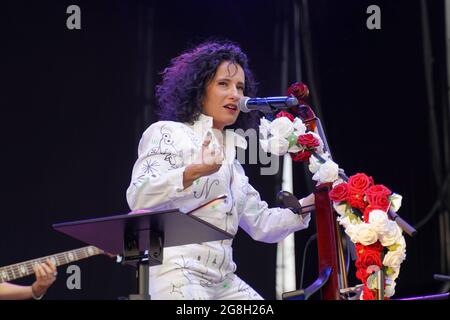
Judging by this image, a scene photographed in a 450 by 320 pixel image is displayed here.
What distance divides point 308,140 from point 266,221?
59cm

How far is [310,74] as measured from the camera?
4652 millimetres

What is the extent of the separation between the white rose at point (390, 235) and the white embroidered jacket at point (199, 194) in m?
0.60

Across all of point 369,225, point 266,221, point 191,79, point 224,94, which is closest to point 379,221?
point 369,225

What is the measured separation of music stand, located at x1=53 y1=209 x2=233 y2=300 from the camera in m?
2.26

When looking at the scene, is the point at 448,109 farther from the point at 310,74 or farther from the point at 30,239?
the point at 30,239

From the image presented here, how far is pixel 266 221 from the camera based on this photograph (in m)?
3.31

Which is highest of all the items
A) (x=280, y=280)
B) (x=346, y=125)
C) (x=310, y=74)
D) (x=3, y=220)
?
(x=310, y=74)

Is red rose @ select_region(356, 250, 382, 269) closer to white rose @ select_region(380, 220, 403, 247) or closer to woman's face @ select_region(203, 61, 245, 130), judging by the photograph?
white rose @ select_region(380, 220, 403, 247)

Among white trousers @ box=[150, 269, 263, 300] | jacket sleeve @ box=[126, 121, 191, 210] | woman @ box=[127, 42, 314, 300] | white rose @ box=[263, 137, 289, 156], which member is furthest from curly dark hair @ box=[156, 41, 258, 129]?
white trousers @ box=[150, 269, 263, 300]

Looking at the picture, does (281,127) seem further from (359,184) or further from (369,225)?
(369,225)

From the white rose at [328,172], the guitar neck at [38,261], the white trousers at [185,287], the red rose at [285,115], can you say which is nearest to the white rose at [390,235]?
the white rose at [328,172]
